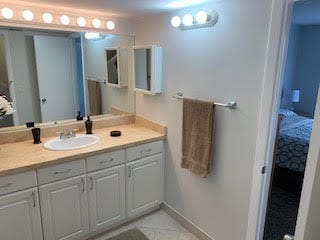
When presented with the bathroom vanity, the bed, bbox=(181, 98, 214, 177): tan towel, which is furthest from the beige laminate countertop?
the bed

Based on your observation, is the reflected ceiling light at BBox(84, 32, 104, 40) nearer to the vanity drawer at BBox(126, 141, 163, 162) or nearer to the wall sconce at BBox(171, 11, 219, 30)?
the wall sconce at BBox(171, 11, 219, 30)

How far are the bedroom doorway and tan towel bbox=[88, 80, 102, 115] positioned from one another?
1821 mm

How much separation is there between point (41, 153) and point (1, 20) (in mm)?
1124

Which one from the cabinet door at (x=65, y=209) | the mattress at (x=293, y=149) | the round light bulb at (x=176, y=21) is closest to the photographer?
the cabinet door at (x=65, y=209)

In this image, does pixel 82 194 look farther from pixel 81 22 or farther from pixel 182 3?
pixel 182 3

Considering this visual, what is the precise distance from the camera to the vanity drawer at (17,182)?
5.62ft

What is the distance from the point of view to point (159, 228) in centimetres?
249

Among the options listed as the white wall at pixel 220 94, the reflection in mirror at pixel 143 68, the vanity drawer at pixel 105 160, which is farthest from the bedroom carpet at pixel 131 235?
the reflection in mirror at pixel 143 68

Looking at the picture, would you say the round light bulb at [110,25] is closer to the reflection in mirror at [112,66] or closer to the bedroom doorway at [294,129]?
the reflection in mirror at [112,66]

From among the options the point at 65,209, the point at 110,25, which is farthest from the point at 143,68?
the point at 65,209

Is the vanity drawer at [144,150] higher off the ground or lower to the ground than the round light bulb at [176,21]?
lower

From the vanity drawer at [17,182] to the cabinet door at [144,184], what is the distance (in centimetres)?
83

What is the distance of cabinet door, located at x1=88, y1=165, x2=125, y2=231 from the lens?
2189mm

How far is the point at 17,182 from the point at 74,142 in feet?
2.31
